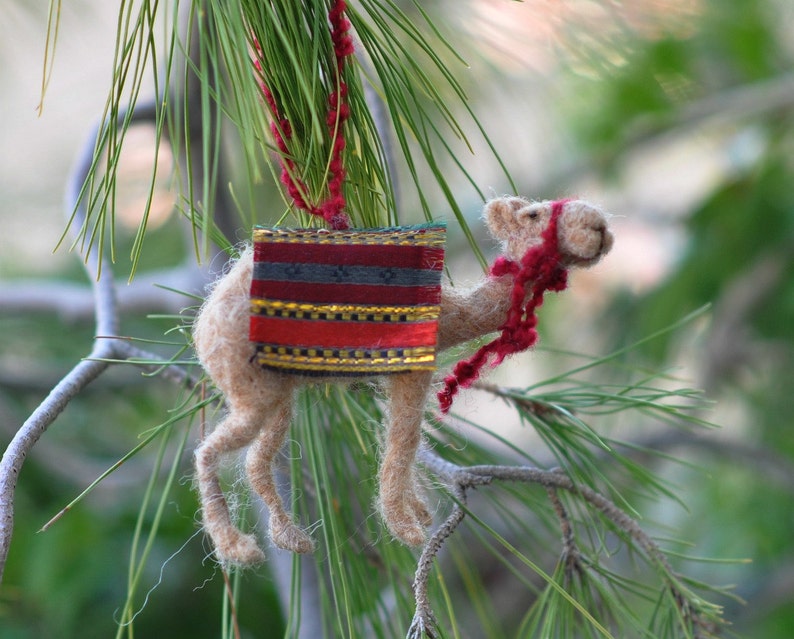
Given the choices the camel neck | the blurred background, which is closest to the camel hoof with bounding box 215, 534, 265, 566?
the camel neck

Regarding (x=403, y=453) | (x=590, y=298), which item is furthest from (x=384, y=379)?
(x=590, y=298)

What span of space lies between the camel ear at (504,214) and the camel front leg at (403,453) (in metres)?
0.06

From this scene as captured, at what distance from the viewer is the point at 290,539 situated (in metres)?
0.30

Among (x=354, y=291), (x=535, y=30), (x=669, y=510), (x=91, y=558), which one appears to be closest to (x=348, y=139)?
(x=354, y=291)

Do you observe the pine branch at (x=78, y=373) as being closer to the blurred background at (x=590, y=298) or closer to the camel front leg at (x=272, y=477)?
the camel front leg at (x=272, y=477)

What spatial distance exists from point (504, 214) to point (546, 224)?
0.02 meters

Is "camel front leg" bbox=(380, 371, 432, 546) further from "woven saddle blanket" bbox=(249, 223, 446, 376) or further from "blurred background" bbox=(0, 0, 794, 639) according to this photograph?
"blurred background" bbox=(0, 0, 794, 639)

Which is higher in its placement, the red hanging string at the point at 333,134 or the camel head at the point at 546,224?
the red hanging string at the point at 333,134

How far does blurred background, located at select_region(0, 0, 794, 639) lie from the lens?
0.69 m

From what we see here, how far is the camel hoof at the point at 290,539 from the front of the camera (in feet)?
0.97

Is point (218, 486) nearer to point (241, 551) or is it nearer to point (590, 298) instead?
point (241, 551)

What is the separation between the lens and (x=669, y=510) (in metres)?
1.53

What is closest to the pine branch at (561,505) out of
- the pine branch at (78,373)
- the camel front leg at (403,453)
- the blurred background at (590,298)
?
the camel front leg at (403,453)

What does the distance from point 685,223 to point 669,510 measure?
2.56ft
